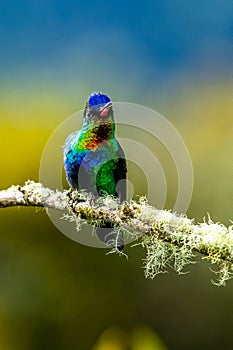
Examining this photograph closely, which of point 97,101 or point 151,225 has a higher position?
point 97,101

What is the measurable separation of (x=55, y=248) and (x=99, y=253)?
347 millimetres

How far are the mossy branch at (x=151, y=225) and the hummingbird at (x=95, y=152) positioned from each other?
53 cm

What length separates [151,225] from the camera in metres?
1.98

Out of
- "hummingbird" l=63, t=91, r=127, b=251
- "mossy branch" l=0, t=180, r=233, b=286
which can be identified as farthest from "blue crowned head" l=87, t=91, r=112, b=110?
"mossy branch" l=0, t=180, r=233, b=286

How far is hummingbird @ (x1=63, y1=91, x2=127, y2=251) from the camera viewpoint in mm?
2752

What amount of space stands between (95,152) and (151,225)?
94 centimetres

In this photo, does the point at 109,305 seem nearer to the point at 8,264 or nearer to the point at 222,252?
the point at 8,264

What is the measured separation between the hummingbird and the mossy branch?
529 millimetres

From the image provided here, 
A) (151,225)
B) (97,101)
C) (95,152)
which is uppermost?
(97,101)

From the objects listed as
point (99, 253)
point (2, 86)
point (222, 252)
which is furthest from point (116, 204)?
point (2, 86)

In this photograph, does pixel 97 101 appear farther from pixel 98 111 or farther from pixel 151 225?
pixel 151 225

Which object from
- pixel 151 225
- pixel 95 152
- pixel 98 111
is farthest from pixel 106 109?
pixel 151 225

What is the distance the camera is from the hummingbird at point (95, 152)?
2.75 m

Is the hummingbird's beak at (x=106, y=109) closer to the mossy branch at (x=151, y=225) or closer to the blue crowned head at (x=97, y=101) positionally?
the blue crowned head at (x=97, y=101)
